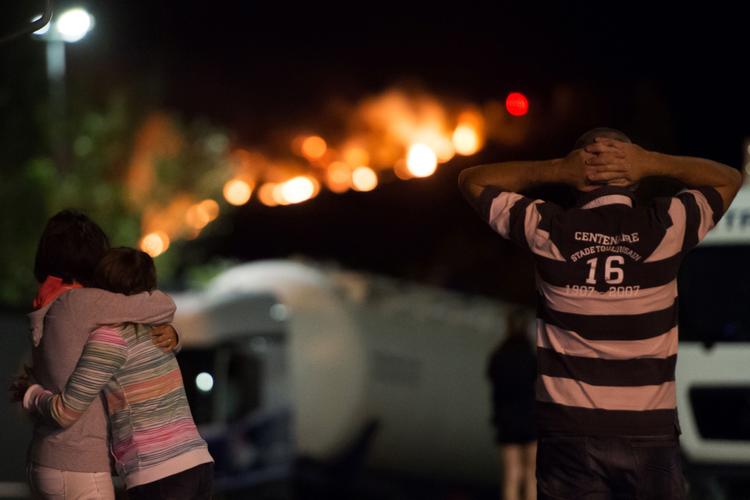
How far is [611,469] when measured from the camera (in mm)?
4715

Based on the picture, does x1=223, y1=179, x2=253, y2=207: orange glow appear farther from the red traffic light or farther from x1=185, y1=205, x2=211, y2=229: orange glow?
the red traffic light

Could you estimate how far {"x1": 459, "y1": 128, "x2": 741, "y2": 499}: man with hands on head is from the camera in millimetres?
4730

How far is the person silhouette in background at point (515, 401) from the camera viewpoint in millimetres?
11945

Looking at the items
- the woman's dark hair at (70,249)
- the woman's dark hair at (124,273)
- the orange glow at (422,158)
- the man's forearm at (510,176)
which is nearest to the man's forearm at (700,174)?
the man's forearm at (510,176)

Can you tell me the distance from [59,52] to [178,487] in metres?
23.0

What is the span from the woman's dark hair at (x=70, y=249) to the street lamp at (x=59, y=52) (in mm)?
7961

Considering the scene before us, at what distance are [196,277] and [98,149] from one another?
5.32m

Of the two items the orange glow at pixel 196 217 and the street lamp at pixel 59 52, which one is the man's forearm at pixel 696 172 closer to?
the street lamp at pixel 59 52

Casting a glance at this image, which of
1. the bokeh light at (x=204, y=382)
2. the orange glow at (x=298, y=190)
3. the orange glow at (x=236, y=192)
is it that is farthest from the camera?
the orange glow at (x=298, y=190)

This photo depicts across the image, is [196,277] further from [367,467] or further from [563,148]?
[367,467]

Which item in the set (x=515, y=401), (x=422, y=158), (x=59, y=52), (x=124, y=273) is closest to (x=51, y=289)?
(x=124, y=273)

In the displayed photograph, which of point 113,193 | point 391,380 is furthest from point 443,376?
point 113,193

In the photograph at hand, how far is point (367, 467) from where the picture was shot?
15898 mm

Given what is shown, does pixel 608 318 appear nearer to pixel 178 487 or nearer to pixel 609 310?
pixel 609 310
